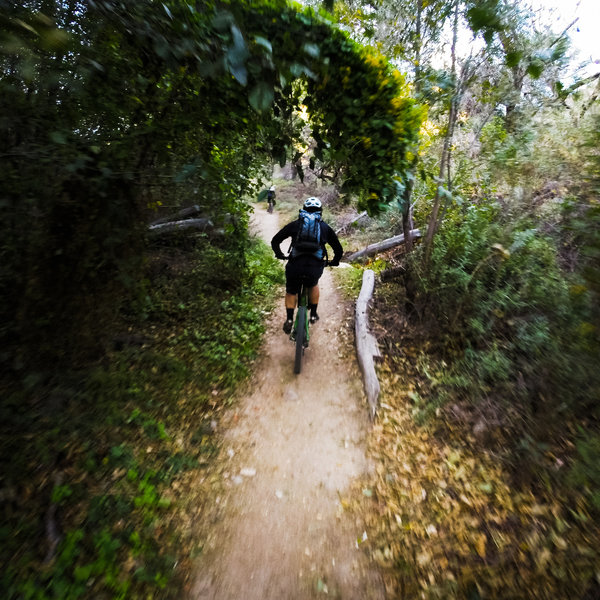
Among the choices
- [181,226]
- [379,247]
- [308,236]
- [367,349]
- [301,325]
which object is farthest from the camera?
[379,247]

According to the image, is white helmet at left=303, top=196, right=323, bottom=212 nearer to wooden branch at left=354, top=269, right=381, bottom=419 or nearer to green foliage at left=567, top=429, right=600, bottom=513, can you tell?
wooden branch at left=354, top=269, right=381, bottom=419

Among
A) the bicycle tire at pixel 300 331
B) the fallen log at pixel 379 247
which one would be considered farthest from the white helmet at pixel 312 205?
the fallen log at pixel 379 247

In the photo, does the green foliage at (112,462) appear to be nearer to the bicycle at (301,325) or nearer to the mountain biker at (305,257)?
the bicycle at (301,325)

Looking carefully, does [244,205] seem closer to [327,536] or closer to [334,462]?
[334,462]

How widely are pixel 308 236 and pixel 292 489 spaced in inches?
129

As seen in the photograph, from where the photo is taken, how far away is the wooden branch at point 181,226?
6.43 m

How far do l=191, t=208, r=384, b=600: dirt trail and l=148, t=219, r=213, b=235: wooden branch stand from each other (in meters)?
3.58

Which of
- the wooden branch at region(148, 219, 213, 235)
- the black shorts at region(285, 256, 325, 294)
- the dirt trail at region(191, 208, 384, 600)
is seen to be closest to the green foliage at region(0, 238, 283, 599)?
the dirt trail at region(191, 208, 384, 600)

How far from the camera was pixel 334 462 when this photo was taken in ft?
11.8

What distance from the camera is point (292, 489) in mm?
3277

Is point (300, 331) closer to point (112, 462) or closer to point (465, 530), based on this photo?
point (112, 462)

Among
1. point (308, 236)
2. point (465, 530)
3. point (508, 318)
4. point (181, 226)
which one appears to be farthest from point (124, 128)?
point (508, 318)

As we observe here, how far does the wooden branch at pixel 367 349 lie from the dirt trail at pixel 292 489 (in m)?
0.16

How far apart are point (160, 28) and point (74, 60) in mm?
842
